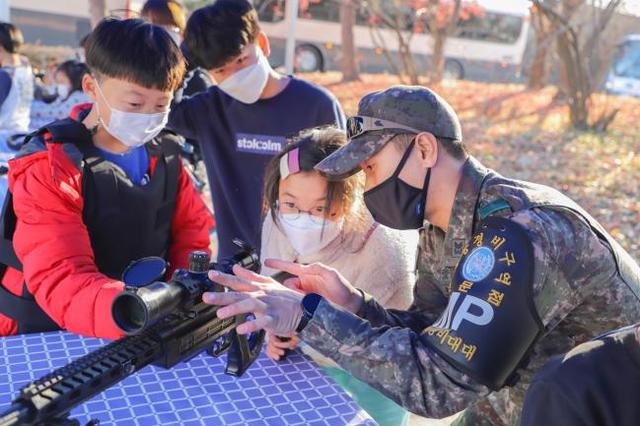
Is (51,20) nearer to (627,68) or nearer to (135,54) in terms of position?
(627,68)

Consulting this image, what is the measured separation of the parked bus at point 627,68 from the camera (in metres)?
20.5

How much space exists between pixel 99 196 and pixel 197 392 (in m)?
0.72

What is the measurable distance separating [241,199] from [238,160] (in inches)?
7.4

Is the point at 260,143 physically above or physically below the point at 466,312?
below

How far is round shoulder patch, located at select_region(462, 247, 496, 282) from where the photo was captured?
1440 millimetres

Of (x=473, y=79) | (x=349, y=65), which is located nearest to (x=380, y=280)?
(x=349, y=65)

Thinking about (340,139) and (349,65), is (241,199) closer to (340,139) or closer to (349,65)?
(340,139)

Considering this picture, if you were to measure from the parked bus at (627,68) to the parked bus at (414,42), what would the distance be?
2988 millimetres

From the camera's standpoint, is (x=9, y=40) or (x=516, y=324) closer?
(x=516, y=324)

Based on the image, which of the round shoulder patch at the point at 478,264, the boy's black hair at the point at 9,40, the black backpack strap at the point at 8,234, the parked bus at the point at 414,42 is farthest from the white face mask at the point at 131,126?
the parked bus at the point at 414,42

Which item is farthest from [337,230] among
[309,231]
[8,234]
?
[8,234]

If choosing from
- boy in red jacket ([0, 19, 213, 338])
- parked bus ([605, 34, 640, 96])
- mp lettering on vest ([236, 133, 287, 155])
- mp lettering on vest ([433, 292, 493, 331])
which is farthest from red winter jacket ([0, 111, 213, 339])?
parked bus ([605, 34, 640, 96])

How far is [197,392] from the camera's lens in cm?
175

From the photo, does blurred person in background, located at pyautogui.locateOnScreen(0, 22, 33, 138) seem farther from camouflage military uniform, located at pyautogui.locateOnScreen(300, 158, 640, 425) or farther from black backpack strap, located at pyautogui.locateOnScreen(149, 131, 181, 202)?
camouflage military uniform, located at pyautogui.locateOnScreen(300, 158, 640, 425)
